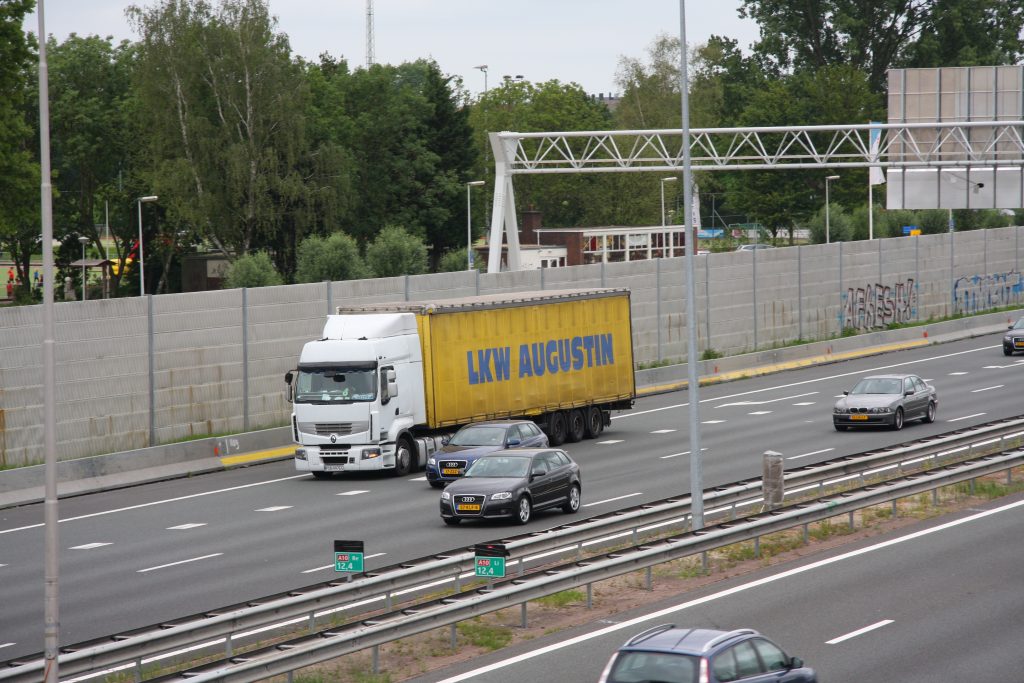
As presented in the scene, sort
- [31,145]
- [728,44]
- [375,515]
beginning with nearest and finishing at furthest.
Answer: [375,515]
[31,145]
[728,44]

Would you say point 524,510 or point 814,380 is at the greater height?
point 814,380

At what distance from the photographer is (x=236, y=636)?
680 inches

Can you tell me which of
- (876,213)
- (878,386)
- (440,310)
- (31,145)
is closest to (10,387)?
(440,310)

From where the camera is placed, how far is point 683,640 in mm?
12195

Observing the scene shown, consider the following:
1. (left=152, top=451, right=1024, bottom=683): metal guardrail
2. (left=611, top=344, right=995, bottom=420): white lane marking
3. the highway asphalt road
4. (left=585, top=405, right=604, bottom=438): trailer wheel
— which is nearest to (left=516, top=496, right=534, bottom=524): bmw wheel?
the highway asphalt road

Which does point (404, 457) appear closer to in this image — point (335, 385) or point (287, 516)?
point (335, 385)

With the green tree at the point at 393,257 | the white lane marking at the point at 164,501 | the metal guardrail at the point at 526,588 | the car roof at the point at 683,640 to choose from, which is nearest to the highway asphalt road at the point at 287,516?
the white lane marking at the point at 164,501

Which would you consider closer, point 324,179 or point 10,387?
point 10,387

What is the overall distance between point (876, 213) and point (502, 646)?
87.0 metres

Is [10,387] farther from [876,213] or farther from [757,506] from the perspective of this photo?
[876,213]

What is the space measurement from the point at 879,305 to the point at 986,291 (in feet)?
32.4

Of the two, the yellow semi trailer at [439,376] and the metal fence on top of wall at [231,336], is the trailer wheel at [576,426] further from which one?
the metal fence on top of wall at [231,336]

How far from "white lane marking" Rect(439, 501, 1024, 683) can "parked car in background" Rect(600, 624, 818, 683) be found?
11.9 ft

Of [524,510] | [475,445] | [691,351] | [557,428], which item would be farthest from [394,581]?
[557,428]
